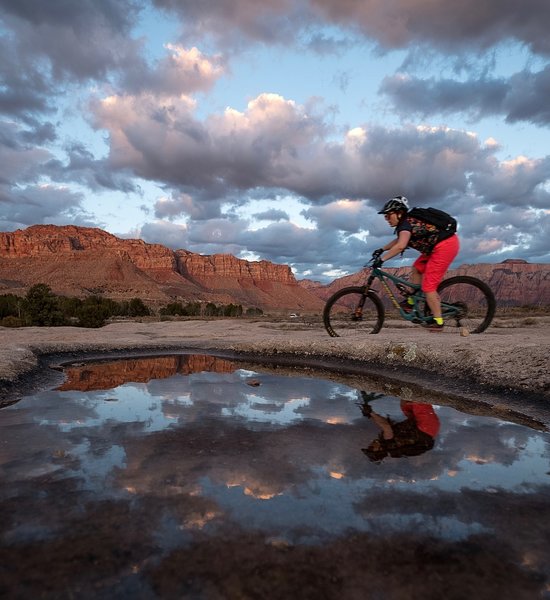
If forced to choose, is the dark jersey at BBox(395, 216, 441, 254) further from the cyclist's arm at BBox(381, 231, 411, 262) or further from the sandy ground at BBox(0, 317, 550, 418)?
the sandy ground at BBox(0, 317, 550, 418)

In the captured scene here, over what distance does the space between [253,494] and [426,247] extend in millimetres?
6766

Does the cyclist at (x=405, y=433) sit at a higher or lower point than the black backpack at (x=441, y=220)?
lower

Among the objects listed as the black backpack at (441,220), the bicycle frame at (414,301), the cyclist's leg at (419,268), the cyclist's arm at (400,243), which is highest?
the black backpack at (441,220)

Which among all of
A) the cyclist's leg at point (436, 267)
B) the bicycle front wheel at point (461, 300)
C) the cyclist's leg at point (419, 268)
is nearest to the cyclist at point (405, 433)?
the cyclist's leg at point (436, 267)

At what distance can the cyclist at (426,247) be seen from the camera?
7.95 meters

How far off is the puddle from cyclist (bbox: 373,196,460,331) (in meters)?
3.69

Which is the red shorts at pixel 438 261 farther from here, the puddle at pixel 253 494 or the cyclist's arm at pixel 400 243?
the puddle at pixel 253 494

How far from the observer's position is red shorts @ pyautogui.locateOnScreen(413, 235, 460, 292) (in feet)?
26.0

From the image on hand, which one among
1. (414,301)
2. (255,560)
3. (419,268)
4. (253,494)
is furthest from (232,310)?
(255,560)

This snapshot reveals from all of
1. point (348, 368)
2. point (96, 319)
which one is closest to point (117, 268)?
point (96, 319)

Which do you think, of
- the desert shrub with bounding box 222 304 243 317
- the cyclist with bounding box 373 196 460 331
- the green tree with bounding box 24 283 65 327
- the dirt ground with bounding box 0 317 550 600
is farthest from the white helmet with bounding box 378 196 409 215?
the desert shrub with bounding box 222 304 243 317

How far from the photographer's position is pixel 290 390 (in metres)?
6.15

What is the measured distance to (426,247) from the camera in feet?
26.8

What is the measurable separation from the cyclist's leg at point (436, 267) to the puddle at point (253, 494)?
3.65 meters
